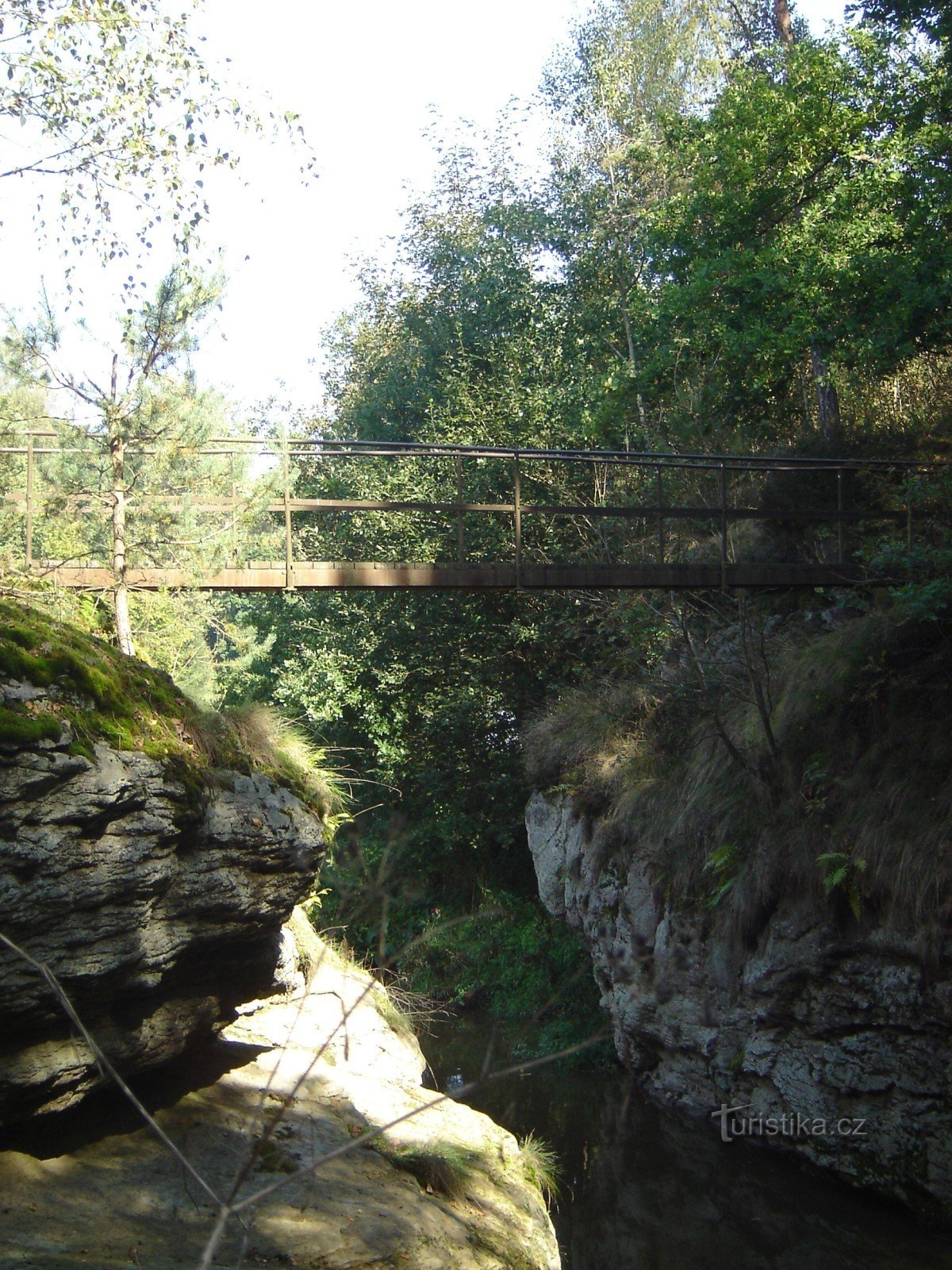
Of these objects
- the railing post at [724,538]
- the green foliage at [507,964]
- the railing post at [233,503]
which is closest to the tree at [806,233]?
the railing post at [724,538]

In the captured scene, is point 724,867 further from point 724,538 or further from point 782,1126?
point 724,538

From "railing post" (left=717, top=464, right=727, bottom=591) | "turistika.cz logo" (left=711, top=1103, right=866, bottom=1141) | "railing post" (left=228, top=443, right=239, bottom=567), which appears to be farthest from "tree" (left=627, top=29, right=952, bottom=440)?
"turistika.cz logo" (left=711, top=1103, right=866, bottom=1141)

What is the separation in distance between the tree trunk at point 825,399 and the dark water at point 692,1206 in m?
8.21

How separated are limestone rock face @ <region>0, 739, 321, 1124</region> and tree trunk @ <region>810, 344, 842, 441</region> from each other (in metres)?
9.27

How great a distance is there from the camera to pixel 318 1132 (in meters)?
8.46

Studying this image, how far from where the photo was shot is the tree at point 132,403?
8.86 metres

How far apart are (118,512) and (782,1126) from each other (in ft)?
26.4

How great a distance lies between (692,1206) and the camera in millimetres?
10711

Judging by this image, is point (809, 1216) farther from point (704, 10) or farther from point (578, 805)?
point (704, 10)

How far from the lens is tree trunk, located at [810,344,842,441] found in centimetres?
1413

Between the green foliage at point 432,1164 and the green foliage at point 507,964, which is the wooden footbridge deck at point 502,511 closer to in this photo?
the green foliage at point 432,1164

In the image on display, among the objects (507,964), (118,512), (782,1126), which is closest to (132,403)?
(118,512)

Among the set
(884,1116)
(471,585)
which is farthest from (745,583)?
(884,1116)

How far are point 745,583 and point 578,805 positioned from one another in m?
4.73
